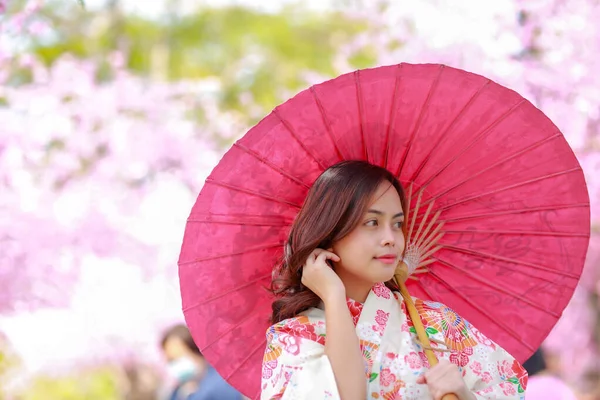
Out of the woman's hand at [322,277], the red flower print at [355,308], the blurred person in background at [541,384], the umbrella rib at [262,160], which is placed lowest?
the blurred person in background at [541,384]

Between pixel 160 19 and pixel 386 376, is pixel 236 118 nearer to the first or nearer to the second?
pixel 160 19

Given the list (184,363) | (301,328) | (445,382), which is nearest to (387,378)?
(445,382)

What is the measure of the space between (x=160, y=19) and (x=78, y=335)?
1115 cm

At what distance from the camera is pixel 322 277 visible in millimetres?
2447

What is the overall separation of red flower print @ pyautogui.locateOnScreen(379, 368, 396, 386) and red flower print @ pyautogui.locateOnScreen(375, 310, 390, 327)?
0.48 ft

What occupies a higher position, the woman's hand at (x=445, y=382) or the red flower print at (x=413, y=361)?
the red flower print at (x=413, y=361)

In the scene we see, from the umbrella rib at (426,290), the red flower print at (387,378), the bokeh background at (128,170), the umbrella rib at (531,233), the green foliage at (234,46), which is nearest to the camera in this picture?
the red flower print at (387,378)

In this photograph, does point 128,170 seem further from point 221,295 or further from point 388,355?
point 388,355

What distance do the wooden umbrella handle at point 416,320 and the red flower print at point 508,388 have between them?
0.24m

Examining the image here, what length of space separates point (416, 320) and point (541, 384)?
2.23 m

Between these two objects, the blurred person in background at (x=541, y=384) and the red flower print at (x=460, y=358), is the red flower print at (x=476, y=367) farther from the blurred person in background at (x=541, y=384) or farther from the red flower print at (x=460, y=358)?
the blurred person in background at (x=541, y=384)

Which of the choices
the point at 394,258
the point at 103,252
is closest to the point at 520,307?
the point at 394,258

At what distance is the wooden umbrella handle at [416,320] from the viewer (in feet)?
7.85

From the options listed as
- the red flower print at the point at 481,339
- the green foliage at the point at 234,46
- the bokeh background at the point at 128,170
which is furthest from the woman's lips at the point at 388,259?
the green foliage at the point at 234,46
